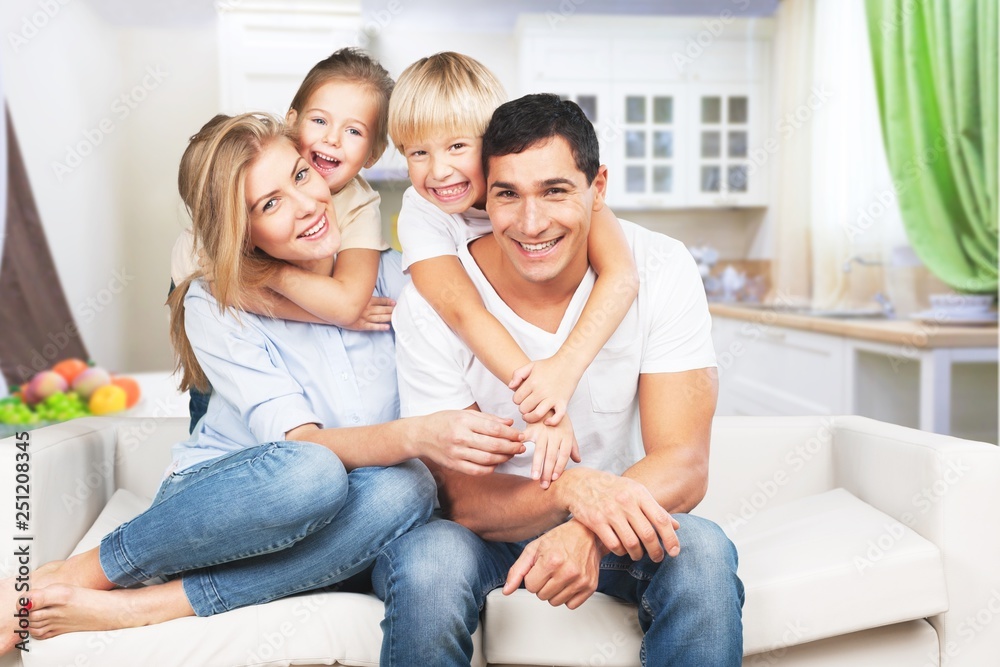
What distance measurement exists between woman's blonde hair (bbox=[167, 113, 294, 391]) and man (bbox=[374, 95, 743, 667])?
0.85 ft

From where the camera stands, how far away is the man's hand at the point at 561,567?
1.09m

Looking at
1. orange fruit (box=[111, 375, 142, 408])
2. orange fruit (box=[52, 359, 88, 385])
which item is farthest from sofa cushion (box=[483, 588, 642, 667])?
orange fruit (box=[52, 359, 88, 385])

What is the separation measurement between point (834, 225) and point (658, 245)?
9.71 ft

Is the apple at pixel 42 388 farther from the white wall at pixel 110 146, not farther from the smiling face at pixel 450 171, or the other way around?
the smiling face at pixel 450 171

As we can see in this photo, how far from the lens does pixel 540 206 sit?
4.27 feet

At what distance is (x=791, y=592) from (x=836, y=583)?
0.23 ft

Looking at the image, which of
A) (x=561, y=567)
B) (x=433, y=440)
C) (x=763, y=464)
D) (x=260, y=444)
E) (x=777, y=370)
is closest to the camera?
(x=561, y=567)

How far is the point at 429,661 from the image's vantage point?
3.64 feet

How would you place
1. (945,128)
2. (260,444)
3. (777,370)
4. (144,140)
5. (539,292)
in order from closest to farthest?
(260,444)
(539,292)
(945,128)
(777,370)
(144,140)

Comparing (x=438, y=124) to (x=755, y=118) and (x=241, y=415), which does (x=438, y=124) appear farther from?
(x=755, y=118)

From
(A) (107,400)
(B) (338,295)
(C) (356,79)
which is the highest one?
(C) (356,79)

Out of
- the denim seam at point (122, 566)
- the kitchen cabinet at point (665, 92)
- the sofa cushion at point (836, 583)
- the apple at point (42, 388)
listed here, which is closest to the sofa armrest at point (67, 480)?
the denim seam at point (122, 566)

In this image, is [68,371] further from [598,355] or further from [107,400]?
[598,355]

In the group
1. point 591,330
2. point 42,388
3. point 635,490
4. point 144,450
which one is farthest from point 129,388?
point 635,490
